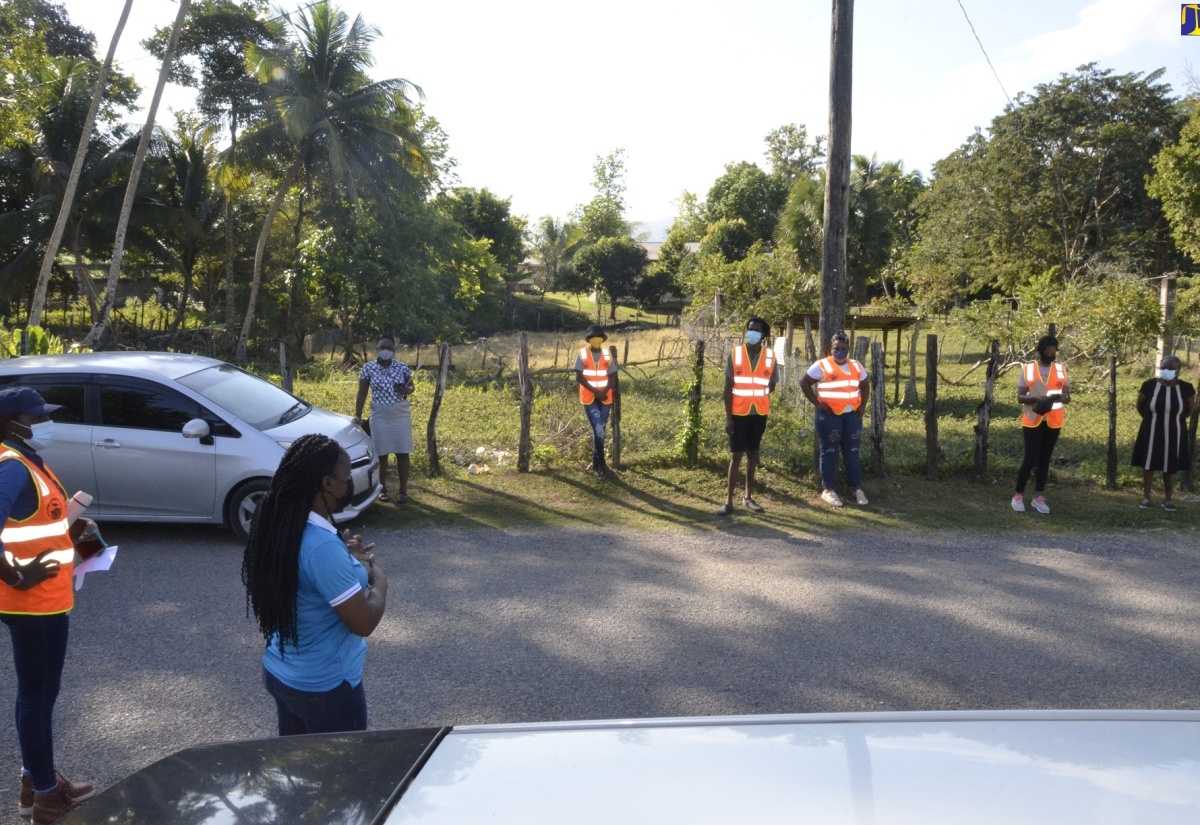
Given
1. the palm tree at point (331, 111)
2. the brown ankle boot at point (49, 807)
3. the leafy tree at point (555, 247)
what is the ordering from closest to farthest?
the brown ankle boot at point (49, 807) → the palm tree at point (331, 111) → the leafy tree at point (555, 247)

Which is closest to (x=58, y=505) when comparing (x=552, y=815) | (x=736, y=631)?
(x=552, y=815)

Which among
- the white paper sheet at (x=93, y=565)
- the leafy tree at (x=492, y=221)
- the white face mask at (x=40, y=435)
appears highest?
the leafy tree at (x=492, y=221)

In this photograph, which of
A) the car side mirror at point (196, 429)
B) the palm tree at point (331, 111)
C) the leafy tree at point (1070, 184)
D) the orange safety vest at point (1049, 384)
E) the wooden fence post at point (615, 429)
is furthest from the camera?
the leafy tree at point (1070, 184)

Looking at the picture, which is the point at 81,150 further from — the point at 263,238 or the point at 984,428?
the point at 984,428

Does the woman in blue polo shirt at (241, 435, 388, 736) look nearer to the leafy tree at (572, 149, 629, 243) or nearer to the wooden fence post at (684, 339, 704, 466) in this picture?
the wooden fence post at (684, 339, 704, 466)

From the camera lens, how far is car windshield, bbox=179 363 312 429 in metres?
8.30

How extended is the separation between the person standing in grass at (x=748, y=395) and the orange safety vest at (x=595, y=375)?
4.93ft

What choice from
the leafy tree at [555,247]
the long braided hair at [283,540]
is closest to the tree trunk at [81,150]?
the long braided hair at [283,540]

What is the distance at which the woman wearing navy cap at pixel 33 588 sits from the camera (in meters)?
3.69

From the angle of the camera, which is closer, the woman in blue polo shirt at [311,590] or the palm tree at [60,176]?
the woman in blue polo shirt at [311,590]

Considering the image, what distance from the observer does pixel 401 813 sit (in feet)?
6.07

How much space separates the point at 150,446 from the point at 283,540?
Answer: 5.73m

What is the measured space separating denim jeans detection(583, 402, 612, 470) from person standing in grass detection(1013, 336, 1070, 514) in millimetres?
4241

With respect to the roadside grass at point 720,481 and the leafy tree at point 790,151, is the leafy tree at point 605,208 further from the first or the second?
the roadside grass at point 720,481
